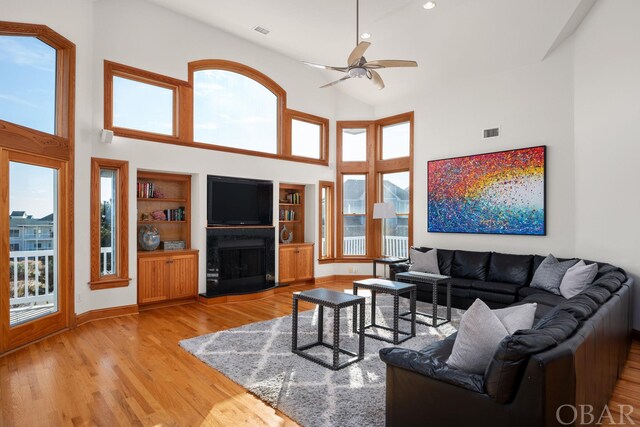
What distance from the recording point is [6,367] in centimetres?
337

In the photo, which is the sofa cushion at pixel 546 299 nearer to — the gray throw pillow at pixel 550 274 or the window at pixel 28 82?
the gray throw pillow at pixel 550 274

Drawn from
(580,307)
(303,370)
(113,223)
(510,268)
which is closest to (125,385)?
(303,370)

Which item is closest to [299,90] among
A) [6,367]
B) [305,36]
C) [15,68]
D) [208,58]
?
[305,36]

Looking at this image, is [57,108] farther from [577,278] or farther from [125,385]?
[577,278]

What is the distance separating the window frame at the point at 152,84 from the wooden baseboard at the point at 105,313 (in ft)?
7.96

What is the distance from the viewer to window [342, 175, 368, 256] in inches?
314

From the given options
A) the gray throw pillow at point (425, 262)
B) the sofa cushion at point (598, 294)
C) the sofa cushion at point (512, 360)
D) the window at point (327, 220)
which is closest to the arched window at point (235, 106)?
the window at point (327, 220)

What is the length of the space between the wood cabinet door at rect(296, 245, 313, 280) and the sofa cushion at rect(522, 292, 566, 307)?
161 inches

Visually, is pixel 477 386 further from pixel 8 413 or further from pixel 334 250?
pixel 334 250

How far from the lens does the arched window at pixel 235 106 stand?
623 cm

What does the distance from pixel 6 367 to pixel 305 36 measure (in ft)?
19.1

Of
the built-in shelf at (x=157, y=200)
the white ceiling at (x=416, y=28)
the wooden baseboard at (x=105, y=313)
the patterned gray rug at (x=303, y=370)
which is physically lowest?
the patterned gray rug at (x=303, y=370)

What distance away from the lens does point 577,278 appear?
4.26 metres

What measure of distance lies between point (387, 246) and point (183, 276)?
408 centimetres
